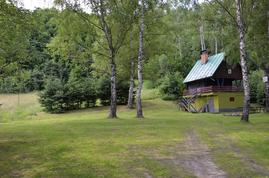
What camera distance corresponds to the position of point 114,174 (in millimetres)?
8766

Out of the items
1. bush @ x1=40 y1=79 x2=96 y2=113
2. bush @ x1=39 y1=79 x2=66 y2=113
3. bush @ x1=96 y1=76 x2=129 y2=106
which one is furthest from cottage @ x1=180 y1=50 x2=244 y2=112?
bush @ x1=39 y1=79 x2=66 y2=113

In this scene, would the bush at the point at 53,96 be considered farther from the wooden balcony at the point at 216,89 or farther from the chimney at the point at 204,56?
the chimney at the point at 204,56

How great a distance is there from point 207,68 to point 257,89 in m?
7.61

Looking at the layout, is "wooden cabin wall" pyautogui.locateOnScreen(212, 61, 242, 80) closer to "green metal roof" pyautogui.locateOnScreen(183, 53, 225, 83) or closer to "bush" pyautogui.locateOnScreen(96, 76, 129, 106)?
"green metal roof" pyautogui.locateOnScreen(183, 53, 225, 83)

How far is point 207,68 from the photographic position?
137 ft

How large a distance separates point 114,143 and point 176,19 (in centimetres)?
5023

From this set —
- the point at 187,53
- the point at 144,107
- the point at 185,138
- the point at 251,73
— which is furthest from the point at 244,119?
the point at 187,53

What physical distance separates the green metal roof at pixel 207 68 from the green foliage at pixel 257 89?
6915mm

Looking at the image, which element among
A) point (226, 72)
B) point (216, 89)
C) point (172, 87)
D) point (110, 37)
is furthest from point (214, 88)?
point (110, 37)

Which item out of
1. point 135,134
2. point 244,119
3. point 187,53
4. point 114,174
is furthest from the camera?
point 187,53

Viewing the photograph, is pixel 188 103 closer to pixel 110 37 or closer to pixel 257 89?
pixel 257 89

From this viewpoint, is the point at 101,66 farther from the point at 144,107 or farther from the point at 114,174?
the point at 114,174

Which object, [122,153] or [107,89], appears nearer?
[122,153]

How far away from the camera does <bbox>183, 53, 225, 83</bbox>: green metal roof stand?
4020cm
